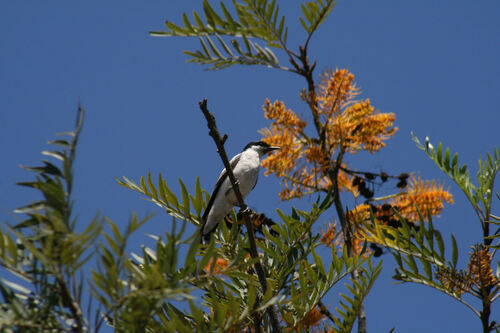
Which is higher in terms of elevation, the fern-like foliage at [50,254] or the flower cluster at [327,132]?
the flower cluster at [327,132]

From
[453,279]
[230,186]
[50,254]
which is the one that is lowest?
[50,254]

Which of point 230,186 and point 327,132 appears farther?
point 230,186

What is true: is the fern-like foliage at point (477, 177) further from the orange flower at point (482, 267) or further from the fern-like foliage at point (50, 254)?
the fern-like foliage at point (50, 254)

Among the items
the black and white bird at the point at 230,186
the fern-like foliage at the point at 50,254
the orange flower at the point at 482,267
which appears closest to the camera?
the fern-like foliage at the point at 50,254

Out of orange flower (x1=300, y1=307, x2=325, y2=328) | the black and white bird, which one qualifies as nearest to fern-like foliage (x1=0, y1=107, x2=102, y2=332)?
orange flower (x1=300, y1=307, x2=325, y2=328)

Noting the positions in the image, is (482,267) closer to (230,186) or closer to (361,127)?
(361,127)

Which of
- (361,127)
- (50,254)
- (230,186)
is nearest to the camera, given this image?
(50,254)

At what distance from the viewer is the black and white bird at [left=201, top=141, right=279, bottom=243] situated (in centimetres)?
506

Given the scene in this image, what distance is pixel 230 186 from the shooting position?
5.52 metres

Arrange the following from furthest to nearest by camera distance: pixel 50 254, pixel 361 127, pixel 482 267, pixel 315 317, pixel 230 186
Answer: pixel 230 186
pixel 361 127
pixel 315 317
pixel 482 267
pixel 50 254

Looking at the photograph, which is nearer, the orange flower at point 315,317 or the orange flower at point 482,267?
the orange flower at point 482,267

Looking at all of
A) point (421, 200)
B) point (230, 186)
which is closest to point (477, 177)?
point (421, 200)

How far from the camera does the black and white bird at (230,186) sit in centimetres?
506

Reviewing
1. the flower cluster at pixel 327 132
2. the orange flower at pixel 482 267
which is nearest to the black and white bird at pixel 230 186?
the flower cluster at pixel 327 132
